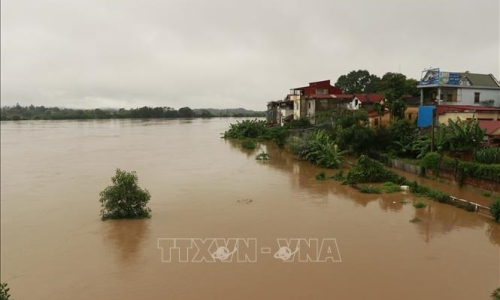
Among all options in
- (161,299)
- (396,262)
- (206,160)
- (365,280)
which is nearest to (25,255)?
(161,299)

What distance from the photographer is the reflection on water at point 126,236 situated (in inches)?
393

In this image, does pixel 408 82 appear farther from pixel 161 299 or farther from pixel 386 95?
pixel 161 299

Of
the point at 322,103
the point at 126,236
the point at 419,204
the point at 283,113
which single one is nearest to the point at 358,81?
the point at 283,113

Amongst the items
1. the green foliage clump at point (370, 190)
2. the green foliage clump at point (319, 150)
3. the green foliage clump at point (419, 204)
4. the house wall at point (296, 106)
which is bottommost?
the green foliage clump at point (419, 204)

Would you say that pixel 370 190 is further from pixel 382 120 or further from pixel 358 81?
pixel 358 81

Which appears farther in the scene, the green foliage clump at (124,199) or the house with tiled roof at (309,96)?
the house with tiled roof at (309,96)

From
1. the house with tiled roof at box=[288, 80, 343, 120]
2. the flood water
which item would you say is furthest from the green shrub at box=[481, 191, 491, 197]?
the house with tiled roof at box=[288, 80, 343, 120]

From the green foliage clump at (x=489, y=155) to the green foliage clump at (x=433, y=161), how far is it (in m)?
1.94

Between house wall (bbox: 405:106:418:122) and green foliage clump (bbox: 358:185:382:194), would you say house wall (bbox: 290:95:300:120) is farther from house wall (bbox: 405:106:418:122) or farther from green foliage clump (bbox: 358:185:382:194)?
green foliage clump (bbox: 358:185:382:194)

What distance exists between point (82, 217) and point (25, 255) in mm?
3143

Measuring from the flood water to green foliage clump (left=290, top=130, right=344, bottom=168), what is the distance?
10.2 feet

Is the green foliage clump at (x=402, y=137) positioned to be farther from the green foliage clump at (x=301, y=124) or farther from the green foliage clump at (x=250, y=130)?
the green foliage clump at (x=250, y=130)

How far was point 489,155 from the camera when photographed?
50.0ft

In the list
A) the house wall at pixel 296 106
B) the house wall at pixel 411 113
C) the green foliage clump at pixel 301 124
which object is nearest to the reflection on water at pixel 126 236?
the house wall at pixel 411 113
